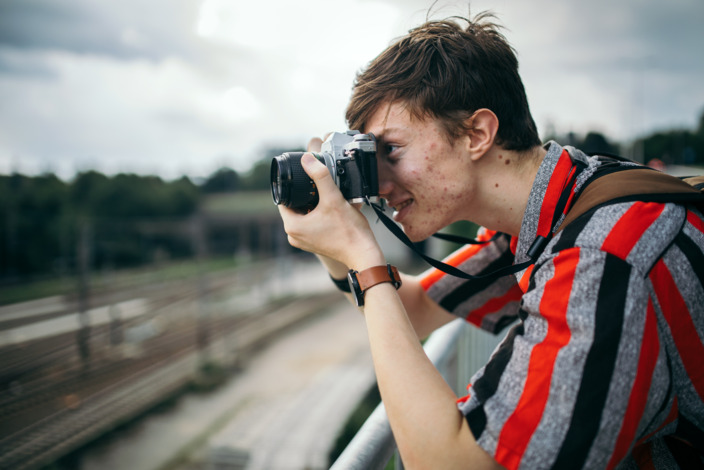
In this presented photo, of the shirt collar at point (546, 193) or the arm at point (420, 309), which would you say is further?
the arm at point (420, 309)

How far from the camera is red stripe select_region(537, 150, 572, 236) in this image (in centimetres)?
95

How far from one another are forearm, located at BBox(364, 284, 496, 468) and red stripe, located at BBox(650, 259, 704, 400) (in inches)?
13.1

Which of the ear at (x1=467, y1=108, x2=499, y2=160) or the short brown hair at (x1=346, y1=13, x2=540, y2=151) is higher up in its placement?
the short brown hair at (x1=346, y1=13, x2=540, y2=151)

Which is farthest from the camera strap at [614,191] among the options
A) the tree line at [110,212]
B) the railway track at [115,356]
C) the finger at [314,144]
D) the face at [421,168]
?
the tree line at [110,212]

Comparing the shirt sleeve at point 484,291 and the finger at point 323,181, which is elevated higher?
the finger at point 323,181

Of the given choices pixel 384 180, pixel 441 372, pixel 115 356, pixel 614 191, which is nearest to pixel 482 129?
pixel 384 180

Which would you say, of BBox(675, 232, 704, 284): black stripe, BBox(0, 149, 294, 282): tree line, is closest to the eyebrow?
BBox(675, 232, 704, 284): black stripe

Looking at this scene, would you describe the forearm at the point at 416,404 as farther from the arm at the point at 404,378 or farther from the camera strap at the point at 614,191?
the camera strap at the point at 614,191

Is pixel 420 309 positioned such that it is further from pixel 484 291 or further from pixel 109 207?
pixel 109 207

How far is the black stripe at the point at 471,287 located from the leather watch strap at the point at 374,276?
0.52 meters

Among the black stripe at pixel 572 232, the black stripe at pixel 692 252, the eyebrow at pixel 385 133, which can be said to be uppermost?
the eyebrow at pixel 385 133

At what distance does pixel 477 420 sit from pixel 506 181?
2.01 ft

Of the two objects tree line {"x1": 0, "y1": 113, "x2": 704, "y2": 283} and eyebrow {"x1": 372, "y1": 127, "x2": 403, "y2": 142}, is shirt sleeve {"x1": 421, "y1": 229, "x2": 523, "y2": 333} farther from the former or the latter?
tree line {"x1": 0, "y1": 113, "x2": 704, "y2": 283}

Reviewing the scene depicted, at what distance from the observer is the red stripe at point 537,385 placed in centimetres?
63
